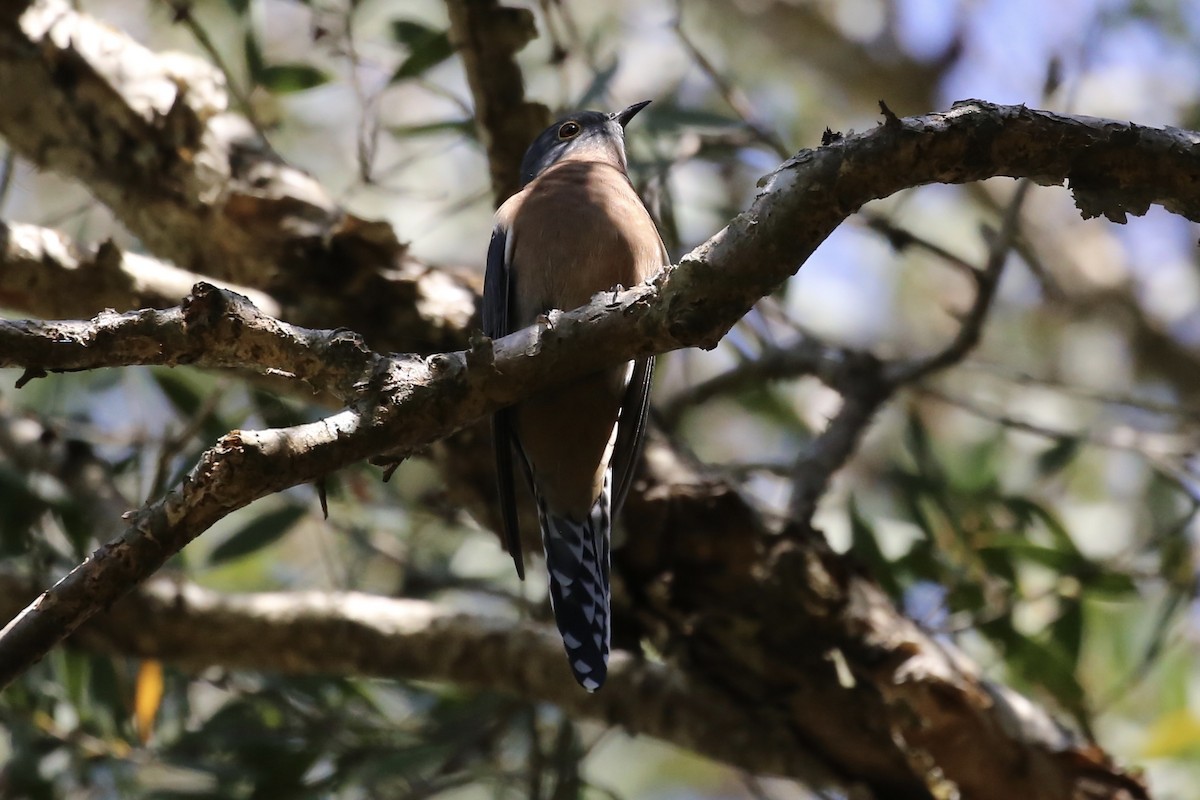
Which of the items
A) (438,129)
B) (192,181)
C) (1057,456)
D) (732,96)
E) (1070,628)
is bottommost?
(1070,628)

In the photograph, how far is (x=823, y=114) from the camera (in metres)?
11.1

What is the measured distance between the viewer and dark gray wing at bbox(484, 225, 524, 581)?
434 centimetres

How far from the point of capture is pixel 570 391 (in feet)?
14.5

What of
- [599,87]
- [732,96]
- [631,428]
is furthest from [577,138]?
[631,428]

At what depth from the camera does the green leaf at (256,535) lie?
17.6 ft

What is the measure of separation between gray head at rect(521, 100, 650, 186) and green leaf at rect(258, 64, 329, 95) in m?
0.96

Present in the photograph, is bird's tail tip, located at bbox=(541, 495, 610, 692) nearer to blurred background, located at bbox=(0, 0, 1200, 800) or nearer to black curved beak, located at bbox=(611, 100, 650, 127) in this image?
blurred background, located at bbox=(0, 0, 1200, 800)

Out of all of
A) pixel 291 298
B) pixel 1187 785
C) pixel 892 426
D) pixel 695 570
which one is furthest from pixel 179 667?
pixel 892 426

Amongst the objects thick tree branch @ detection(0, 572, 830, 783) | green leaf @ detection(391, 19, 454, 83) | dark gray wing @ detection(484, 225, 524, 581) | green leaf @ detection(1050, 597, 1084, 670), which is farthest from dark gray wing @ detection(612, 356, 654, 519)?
green leaf @ detection(1050, 597, 1084, 670)

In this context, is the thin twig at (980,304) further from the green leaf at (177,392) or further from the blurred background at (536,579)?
the green leaf at (177,392)

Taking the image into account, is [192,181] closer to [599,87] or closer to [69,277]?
[69,277]

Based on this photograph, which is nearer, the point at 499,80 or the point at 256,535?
the point at 499,80

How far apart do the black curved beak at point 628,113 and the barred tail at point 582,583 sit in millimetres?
2114

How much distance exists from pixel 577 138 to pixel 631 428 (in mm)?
1817
